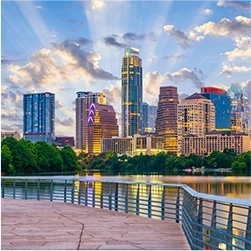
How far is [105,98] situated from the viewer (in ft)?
427

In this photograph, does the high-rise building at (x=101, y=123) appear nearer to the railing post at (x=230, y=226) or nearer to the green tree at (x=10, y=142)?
the green tree at (x=10, y=142)

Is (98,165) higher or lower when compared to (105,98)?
lower

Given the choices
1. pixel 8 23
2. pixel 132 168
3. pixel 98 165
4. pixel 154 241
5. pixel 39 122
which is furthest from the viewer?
pixel 39 122

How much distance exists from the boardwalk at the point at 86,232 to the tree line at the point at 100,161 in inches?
2115

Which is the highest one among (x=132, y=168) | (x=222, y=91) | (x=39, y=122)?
(x=222, y=91)

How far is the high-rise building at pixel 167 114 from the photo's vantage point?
117m

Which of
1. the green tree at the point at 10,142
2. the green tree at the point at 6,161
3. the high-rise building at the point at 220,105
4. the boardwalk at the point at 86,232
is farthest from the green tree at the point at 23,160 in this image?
the boardwalk at the point at 86,232

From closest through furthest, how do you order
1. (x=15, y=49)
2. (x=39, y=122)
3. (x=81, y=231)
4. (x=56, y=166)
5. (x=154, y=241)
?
(x=154, y=241) < (x=81, y=231) < (x=15, y=49) < (x=56, y=166) < (x=39, y=122)

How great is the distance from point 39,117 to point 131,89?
44.2 m

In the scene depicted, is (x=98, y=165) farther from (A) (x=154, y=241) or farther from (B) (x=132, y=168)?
(A) (x=154, y=241)

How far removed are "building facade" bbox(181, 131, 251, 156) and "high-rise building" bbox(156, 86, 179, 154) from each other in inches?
217

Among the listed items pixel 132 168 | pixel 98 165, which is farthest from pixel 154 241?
pixel 98 165

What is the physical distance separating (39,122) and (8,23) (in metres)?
101

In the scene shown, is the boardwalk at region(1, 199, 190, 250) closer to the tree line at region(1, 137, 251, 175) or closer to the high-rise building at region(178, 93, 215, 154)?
the tree line at region(1, 137, 251, 175)
